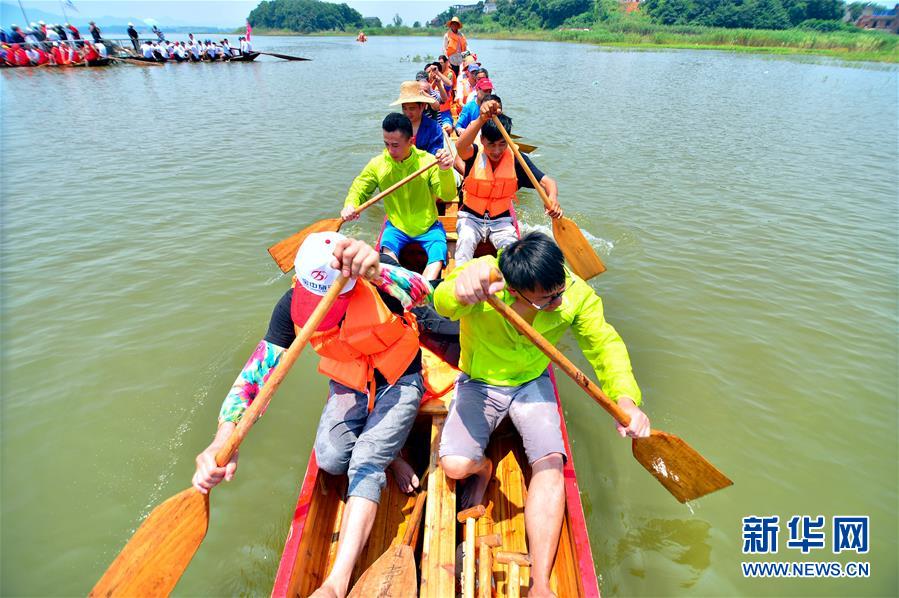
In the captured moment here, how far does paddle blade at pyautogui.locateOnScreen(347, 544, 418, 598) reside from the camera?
206 cm

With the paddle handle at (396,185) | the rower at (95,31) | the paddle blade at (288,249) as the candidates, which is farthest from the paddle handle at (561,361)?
the rower at (95,31)

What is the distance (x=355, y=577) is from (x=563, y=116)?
1644 centimetres

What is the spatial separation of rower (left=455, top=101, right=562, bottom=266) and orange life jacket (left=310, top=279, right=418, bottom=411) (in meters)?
2.07

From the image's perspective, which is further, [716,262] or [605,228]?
[605,228]

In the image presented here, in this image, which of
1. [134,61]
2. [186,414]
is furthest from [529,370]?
[134,61]

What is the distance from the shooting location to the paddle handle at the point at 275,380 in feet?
6.64

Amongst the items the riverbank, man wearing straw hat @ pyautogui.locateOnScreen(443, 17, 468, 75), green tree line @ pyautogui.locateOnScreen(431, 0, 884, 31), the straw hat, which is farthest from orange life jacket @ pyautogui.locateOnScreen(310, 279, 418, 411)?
green tree line @ pyautogui.locateOnScreen(431, 0, 884, 31)

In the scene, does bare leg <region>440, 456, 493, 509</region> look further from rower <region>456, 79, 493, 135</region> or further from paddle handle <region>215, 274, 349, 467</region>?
rower <region>456, 79, 493, 135</region>

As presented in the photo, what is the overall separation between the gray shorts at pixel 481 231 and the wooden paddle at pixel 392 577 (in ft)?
9.98

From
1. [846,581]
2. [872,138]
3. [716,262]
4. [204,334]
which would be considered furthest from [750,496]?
[872,138]

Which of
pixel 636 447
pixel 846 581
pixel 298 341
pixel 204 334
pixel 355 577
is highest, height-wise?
pixel 298 341

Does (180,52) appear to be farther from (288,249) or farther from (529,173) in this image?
(529,173)

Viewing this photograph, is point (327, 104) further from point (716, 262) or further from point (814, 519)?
point (814, 519)

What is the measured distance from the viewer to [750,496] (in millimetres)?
3461
